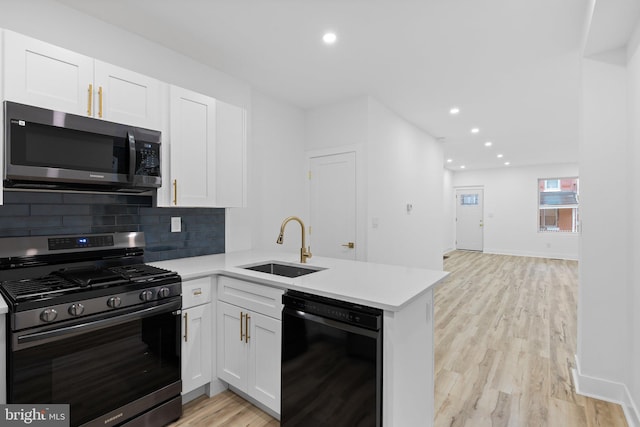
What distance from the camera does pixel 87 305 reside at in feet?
5.31

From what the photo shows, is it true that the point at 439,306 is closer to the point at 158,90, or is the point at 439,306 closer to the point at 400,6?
the point at 400,6

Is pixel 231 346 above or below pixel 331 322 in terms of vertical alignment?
below

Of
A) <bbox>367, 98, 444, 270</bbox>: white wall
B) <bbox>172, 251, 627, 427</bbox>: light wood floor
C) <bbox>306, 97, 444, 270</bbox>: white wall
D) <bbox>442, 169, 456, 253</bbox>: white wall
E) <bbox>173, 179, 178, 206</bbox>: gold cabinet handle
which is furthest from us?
<bbox>442, 169, 456, 253</bbox>: white wall

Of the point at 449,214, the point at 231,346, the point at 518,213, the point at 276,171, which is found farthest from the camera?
the point at 449,214

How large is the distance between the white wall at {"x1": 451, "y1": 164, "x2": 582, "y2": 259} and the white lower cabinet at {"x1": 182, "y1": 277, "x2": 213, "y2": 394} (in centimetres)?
958

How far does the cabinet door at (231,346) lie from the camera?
2098mm

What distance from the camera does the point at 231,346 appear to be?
2174mm

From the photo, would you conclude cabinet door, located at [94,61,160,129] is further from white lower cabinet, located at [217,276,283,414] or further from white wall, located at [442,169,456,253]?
white wall, located at [442,169,456,253]

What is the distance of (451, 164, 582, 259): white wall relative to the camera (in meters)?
8.62

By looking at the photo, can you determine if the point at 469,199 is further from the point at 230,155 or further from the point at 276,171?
the point at 230,155

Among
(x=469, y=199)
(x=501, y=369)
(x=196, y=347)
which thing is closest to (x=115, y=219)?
(x=196, y=347)

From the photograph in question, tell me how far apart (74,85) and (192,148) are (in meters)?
0.78

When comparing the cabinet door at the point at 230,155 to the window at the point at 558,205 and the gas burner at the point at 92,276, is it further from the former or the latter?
the window at the point at 558,205

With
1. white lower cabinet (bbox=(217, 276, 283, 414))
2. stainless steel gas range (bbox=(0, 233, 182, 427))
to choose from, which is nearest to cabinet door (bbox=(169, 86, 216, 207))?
stainless steel gas range (bbox=(0, 233, 182, 427))
